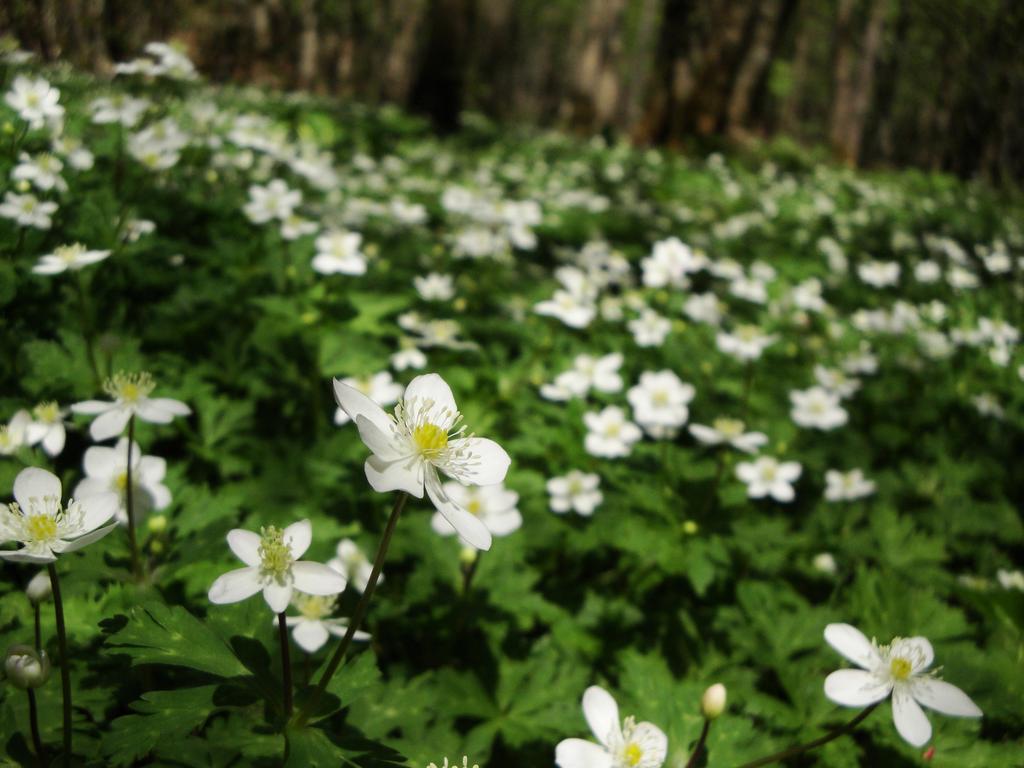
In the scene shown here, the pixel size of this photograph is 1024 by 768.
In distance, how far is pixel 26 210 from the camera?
2.11m

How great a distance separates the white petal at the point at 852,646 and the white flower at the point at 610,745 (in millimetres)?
400

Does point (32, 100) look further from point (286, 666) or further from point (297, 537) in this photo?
point (286, 666)

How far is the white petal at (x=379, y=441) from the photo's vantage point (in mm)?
1112

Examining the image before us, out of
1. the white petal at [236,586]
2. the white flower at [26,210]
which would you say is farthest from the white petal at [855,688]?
the white flower at [26,210]

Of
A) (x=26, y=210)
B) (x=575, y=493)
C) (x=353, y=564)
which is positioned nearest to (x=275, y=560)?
(x=353, y=564)

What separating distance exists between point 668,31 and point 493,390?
897 cm

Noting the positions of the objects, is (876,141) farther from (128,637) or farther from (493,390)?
(128,637)

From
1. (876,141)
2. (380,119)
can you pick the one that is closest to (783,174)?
(380,119)

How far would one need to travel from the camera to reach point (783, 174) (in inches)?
378

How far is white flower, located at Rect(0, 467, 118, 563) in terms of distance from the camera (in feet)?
4.07

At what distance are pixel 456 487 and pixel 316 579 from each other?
67cm

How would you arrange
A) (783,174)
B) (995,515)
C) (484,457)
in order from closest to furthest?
1. (484,457)
2. (995,515)
3. (783,174)

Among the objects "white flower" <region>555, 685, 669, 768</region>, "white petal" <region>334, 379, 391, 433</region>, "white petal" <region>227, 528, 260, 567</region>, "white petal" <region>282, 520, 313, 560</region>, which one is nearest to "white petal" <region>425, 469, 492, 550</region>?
"white petal" <region>334, 379, 391, 433</region>

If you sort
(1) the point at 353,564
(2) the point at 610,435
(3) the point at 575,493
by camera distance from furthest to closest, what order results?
(2) the point at 610,435 → (3) the point at 575,493 → (1) the point at 353,564
